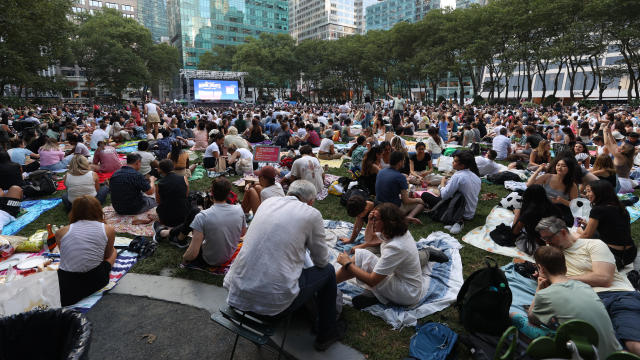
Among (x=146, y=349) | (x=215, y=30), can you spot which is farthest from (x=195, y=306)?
(x=215, y=30)

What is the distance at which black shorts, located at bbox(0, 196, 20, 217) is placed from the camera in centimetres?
660

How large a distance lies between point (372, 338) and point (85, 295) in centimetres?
329

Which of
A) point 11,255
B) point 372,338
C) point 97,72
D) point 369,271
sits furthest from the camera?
point 97,72

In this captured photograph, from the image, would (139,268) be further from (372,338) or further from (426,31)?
(426,31)

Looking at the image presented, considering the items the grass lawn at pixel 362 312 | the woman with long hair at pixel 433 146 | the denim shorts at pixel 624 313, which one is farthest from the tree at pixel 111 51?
the denim shorts at pixel 624 313

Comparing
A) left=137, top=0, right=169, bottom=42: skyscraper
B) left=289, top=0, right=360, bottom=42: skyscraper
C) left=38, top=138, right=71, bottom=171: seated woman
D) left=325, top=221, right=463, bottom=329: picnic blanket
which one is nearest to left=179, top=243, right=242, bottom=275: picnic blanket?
left=325, top=221, right=463, bottom=329: picnic blanket

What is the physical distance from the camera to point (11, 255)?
5.12 meters

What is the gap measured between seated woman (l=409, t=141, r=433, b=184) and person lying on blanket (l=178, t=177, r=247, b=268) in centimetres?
556

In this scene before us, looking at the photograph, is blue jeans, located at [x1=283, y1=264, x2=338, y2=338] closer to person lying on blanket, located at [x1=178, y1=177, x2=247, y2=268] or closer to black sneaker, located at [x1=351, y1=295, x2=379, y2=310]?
black sneaker, located at [x1=351, y1=295, x2=379, y2=310]

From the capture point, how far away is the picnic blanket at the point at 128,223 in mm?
6133

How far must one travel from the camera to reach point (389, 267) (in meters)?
3.48

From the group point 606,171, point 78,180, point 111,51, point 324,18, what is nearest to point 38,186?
point 78,180

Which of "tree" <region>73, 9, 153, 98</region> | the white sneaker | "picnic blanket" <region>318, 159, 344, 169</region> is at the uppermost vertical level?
"tree" <region>73, 9, 153, 98</region>

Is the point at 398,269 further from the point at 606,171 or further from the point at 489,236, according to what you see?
the point at 606,171
